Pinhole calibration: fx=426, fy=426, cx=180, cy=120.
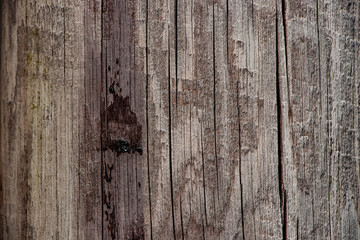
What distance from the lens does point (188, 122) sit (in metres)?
1.63

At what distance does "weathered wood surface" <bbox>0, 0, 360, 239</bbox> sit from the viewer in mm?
1624

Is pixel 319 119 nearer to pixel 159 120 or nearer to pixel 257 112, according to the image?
pixel 257 112

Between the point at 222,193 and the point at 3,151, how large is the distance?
3.37 ft

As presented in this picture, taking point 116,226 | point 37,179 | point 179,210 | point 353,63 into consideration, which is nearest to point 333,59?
point 353,63

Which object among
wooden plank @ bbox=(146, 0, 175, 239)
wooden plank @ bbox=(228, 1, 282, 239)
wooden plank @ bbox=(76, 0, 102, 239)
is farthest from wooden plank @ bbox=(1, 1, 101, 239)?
wooden plank @ bbox=(228, 1, 282, 239)

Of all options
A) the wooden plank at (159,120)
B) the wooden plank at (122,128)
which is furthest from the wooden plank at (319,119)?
the wooden plank at (122,128)

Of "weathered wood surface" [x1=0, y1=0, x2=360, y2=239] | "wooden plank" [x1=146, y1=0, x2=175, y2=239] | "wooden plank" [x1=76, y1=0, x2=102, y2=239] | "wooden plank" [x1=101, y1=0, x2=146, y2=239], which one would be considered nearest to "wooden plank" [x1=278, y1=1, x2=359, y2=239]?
"weathered wood surface" [x1=0, y1=0, x2=360, y2=239]

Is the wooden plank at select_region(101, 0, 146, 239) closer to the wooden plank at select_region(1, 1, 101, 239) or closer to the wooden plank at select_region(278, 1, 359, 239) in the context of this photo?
the wooden plank at select_region(1, 1, 101, 239)

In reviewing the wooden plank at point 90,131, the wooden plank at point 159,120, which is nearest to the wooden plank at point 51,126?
the wooden plank at point 90,131

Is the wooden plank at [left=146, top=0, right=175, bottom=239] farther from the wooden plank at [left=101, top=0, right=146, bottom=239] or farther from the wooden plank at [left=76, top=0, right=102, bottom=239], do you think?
the wooden plank at [left=76, top=0, right=102, bottom=239]

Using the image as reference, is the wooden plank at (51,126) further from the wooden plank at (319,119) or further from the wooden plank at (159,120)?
the wooden plank at (319,119)

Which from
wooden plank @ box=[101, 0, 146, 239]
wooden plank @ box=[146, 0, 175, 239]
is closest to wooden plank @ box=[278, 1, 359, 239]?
wooden plank @ box=[146, 0, 175, 239]

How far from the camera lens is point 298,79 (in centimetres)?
167

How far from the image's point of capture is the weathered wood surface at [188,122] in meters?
1.62
